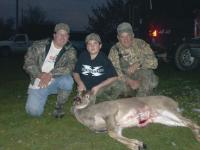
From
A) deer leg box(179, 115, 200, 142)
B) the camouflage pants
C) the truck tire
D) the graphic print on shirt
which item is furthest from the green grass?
the truck tire

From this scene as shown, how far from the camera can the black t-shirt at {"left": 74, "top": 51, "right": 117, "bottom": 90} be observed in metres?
8.02

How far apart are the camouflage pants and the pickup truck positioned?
25727 millimetres

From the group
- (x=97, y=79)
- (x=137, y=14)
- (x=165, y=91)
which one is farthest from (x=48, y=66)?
(x=137, y=14)

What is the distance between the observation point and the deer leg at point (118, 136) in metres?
6.30

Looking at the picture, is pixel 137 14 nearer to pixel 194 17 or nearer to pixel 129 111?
pixel 194 17

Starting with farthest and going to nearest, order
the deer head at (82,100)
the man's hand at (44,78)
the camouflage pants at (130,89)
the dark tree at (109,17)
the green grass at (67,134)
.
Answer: the dark tree at (109,17)
the camouflage pants at (130,89)
the man's hand at (44,78)
the deer head at (82,100)
the green grass at (67,134)

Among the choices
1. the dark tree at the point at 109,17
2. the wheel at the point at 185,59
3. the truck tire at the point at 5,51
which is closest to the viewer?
the wheel at the point at 185,59

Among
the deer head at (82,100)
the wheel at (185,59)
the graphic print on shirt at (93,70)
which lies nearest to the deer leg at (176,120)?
the deer head at (82,100)

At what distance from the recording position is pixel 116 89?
8484 millimetres

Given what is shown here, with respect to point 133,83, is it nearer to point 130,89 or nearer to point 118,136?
point 130,89

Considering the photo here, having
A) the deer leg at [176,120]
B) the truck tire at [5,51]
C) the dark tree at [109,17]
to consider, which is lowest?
the deer leg at [176,120]

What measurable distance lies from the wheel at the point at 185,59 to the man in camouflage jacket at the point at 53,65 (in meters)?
6.89

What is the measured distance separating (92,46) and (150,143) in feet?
6.59

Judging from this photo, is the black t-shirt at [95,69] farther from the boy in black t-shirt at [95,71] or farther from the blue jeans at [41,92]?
the blue jeans at [41,92]
